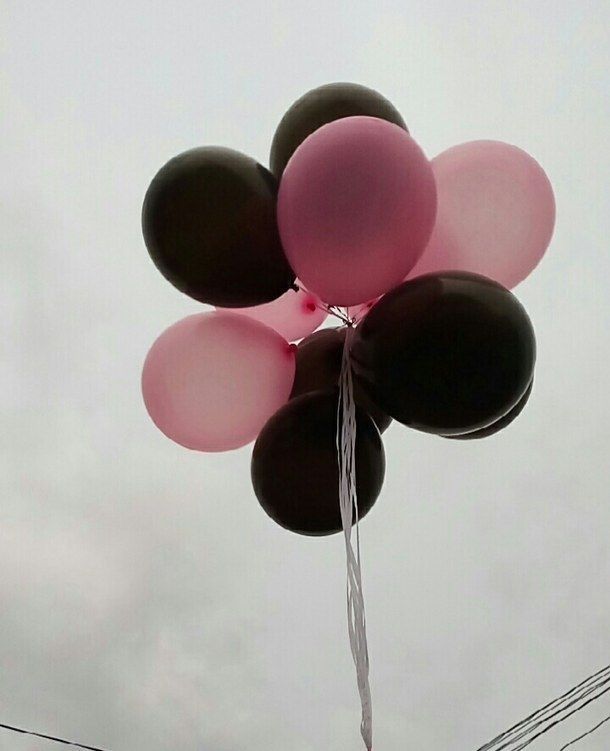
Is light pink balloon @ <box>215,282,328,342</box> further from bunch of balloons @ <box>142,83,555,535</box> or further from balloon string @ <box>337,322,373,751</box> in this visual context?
balloon string @ <box>337,322,373,751</box>

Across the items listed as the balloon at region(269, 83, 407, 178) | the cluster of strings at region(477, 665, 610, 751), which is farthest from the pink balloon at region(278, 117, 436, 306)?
the cluster of strings at region(477, 665, 610, 751)

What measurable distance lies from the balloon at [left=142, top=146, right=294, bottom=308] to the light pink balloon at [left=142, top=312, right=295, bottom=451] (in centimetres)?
17

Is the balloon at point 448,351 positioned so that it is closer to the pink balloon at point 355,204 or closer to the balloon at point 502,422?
the pink balloon at point 355,204

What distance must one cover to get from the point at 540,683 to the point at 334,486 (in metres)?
4.79

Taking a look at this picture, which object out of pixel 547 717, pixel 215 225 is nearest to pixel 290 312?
pixel 215 225

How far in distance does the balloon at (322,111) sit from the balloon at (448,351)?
624 mm

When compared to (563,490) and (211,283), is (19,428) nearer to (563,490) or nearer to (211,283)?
(211,283)

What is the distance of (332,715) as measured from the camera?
17.6ft

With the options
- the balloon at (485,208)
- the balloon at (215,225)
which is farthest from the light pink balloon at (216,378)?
the balloon at (485,208)

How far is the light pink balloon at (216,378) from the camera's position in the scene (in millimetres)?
2152

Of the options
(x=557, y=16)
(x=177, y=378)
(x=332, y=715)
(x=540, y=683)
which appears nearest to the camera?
(x=177, y=378)

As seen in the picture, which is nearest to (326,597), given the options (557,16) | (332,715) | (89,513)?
(332,715)

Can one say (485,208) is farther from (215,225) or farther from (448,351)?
(215,225)

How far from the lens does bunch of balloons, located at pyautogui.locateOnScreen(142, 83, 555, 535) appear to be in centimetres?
183
